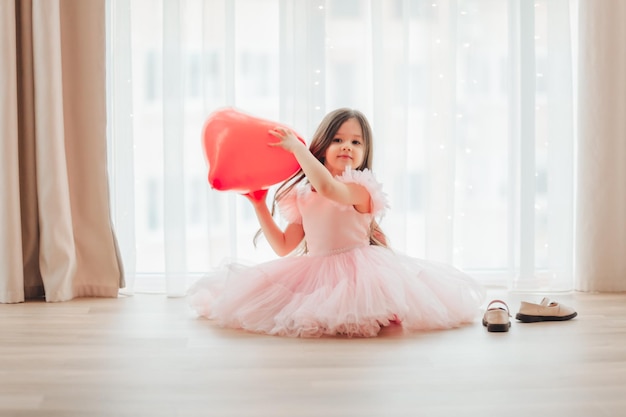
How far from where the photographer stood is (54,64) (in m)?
2.86

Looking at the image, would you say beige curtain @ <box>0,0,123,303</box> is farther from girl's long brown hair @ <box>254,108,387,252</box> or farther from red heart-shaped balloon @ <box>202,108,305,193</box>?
girl's long brown hair @ <box>254,108,387,252</box>

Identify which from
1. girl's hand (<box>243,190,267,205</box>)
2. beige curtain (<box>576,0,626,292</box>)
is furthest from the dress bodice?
beige curtain (<box>576,0,626,292</box>)

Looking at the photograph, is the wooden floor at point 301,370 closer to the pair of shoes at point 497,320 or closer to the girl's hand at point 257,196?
the pair of shoes at point 497,320

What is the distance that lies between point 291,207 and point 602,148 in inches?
52.5

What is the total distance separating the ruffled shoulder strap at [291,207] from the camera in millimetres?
2650

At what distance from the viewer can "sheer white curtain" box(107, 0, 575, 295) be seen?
10.0ft

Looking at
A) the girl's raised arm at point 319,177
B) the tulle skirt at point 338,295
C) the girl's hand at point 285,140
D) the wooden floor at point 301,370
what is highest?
the girl's hand at point 285,140

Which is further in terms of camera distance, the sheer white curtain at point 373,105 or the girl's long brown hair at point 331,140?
the sheer white curtain at point 373,105

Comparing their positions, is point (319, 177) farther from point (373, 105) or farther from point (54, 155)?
A: point (54, 155)

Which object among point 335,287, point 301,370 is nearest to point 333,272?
point 335,287

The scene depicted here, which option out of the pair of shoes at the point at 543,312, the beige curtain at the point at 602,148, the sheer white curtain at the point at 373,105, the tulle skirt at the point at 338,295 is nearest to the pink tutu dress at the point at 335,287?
the tulle skirt at the point at 338,295

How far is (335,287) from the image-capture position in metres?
2.33

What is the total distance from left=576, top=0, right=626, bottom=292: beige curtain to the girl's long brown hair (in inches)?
38.6

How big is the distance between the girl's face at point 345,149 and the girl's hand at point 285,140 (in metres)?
0.18
